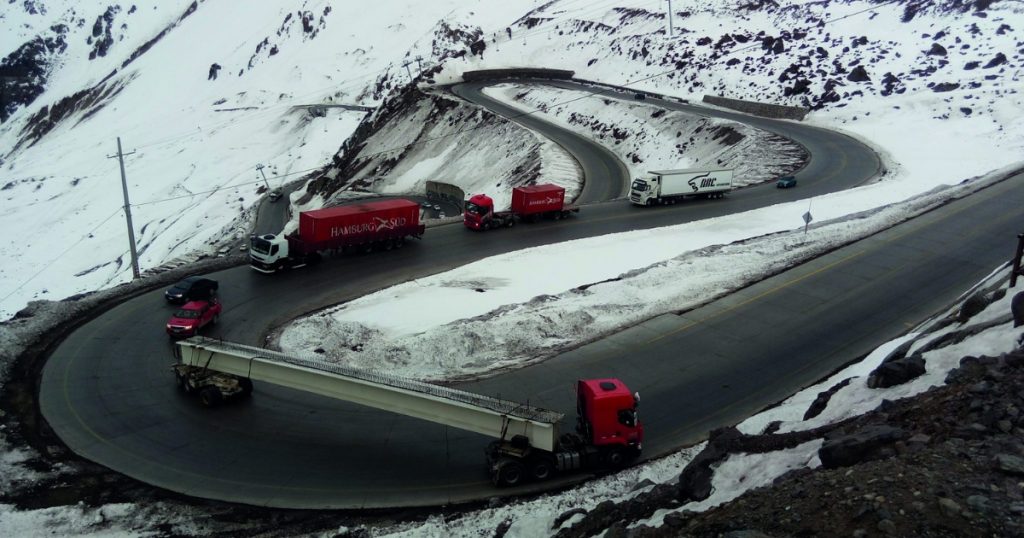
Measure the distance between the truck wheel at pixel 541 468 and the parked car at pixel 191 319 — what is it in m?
16.3

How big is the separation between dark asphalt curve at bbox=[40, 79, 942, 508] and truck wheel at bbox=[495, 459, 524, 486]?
19.7 inches

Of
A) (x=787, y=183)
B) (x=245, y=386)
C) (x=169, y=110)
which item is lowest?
(x=245, y=386)

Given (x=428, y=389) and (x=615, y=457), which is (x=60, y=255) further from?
(x=615, y=457)

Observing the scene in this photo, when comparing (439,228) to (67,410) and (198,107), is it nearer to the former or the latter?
(67,410)

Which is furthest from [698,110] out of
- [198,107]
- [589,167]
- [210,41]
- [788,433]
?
[210,41]

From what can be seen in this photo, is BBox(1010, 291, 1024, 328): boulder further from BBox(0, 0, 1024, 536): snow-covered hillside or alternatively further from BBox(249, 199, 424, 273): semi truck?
BBox(249, 199, 424, 273): semi truck

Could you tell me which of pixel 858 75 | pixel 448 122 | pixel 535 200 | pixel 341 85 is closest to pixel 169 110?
pixel 341 85

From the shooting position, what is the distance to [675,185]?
46.1 m

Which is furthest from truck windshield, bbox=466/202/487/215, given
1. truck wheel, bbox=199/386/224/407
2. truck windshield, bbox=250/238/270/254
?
truck wheel, bbox=199/386/224/407

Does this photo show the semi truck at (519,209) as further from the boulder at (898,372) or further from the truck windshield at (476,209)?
the boulder at (898,372)

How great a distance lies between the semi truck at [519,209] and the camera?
1594 inches

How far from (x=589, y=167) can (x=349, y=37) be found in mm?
87593

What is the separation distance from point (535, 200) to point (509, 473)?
2643cm

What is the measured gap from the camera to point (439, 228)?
41.8 meters
